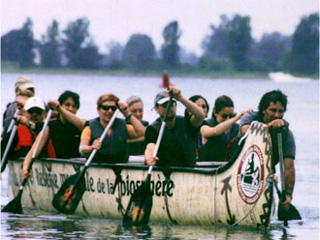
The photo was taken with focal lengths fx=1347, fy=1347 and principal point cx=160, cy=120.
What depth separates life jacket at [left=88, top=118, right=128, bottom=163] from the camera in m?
17.6

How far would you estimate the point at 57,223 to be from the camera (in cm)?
1780

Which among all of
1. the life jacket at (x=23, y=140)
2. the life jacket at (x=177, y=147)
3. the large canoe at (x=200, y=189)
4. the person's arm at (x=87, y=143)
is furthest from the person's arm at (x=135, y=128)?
the life jacket at (x=23, y=140)

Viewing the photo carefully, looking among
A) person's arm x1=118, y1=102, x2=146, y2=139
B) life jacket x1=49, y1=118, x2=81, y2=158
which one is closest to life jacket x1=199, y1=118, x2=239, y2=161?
person's arm x1=118, y1=102, x2=146, y2=139

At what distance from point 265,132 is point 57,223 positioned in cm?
350

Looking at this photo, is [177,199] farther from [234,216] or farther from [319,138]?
[319,138]

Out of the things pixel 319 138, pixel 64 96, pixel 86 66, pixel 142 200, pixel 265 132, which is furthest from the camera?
pixel 86 66

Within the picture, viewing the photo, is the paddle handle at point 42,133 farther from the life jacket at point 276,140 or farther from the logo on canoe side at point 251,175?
the logo on canoe side at point 251,175

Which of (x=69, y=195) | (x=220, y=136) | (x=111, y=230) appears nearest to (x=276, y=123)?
(x=220, y=136)

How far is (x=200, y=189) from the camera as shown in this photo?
16.1 metres

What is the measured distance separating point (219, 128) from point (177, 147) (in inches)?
36.7

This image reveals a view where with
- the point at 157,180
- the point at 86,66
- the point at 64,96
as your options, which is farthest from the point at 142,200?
the point at 86,66

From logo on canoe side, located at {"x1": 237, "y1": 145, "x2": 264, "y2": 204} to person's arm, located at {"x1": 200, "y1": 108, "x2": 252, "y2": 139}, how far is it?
1099mm

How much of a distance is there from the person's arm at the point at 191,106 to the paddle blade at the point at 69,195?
2.35 meters

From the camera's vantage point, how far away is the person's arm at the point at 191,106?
51.5 ft
